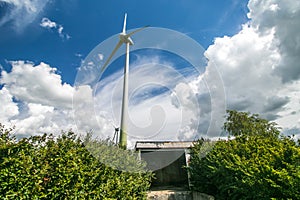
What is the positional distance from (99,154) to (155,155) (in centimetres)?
1322

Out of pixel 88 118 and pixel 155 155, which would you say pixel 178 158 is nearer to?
pixel 155 155

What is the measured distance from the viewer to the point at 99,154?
4668 millimetres

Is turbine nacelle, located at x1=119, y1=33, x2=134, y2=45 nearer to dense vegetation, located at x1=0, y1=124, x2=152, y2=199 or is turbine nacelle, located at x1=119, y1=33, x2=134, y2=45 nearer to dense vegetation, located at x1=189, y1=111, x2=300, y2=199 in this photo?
dense vegetation, located at x1=189, y1=111, x2=300, y2=199

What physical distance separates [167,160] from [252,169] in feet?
43.4

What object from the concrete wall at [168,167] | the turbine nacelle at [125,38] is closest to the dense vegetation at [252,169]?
the concrete wall at [168,167]

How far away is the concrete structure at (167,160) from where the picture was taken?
14.3 metres

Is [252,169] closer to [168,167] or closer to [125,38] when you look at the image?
[168,167]

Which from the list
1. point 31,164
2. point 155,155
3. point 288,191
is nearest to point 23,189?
point 31,164

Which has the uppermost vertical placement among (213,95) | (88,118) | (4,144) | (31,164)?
(213,95)

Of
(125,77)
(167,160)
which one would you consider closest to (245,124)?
(167,160)

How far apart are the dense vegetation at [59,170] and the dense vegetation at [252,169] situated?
115 inches

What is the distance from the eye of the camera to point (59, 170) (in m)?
3.34

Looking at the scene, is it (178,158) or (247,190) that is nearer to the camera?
(247,190)

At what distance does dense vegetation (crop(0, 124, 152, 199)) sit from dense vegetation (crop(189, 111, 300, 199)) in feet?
9.59
